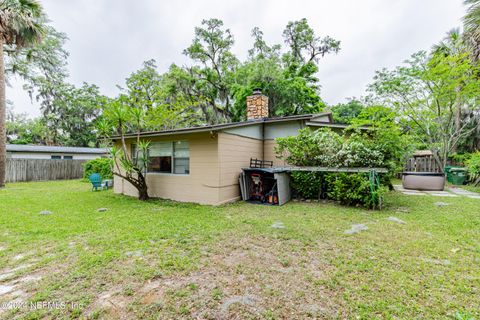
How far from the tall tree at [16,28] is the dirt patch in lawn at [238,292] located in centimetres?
1191

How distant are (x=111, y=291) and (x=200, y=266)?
37.7 inches

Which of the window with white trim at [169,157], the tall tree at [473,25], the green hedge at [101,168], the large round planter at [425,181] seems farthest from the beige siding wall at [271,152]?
the green hedge at [101,168]

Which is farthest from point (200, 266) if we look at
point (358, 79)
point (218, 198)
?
point (358, 79)

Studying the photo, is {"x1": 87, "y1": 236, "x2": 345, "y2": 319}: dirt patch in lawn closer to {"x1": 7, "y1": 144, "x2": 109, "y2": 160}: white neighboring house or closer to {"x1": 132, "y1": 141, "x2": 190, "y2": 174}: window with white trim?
{"x1": 132, "y1": 141, "x2": 190, "y2": 174}: window with white trim

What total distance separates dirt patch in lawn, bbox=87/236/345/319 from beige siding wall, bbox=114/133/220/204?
3.50m

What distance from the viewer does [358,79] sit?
2027cm

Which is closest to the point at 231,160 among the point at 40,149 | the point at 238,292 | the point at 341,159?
the point at 341,159

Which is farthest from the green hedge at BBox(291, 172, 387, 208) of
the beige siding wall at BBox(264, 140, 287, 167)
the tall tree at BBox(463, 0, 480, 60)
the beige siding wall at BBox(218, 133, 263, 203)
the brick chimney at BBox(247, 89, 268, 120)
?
the tall tree at BBox(463, 0, 480, 60)

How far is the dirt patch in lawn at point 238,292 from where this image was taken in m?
1.88

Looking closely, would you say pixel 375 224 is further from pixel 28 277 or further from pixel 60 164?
pixel 60 164

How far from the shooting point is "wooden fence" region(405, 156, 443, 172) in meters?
12.2

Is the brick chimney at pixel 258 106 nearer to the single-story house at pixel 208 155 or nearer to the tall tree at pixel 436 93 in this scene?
the single-story house at pixel 208 155

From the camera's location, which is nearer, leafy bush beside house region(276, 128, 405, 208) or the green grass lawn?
the green grass lawn

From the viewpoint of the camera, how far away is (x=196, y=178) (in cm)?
668
